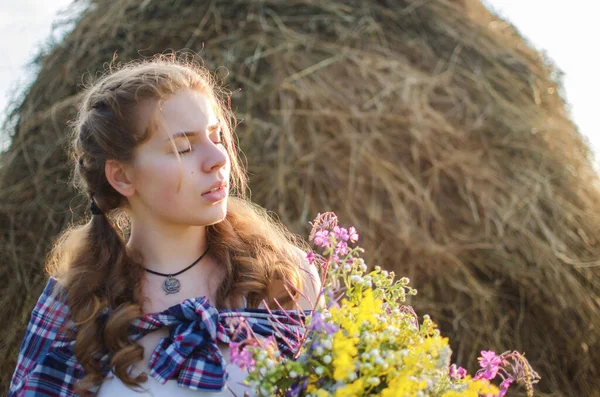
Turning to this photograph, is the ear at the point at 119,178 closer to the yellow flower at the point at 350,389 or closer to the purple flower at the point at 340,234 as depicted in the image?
the purple flower at the point at 340,234

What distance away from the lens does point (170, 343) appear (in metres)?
1.33

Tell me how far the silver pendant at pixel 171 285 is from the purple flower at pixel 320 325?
0.48 m

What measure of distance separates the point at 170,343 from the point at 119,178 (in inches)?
14.2

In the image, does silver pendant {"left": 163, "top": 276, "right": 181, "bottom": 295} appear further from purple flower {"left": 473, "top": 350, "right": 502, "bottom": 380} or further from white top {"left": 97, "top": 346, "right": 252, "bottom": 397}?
purple flower {"left": 473, "top": 350, "right": 502, "bottom": 380}

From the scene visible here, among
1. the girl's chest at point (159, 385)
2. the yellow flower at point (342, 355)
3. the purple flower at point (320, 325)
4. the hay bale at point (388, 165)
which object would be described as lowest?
the hay bale at point (388, 165)

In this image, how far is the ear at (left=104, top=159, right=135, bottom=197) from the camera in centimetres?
143

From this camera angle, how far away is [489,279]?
2.53 m

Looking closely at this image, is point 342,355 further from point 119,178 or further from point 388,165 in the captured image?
point 388,165

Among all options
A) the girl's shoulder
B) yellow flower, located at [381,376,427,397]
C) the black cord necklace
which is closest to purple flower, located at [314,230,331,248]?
yellow flower, located at [381,376,427,397]

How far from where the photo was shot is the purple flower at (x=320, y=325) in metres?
0.97

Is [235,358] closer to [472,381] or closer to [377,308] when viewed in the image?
[377,308]

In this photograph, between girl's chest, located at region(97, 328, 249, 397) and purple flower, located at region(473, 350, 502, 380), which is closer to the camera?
purple flower, located at region(473, 350, 502, 380)

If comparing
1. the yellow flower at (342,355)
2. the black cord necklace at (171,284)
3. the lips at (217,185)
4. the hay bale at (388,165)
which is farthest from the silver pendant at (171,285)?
the hay bale at (388,165)

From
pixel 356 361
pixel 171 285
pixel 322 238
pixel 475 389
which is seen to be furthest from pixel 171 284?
pixel 475 389
